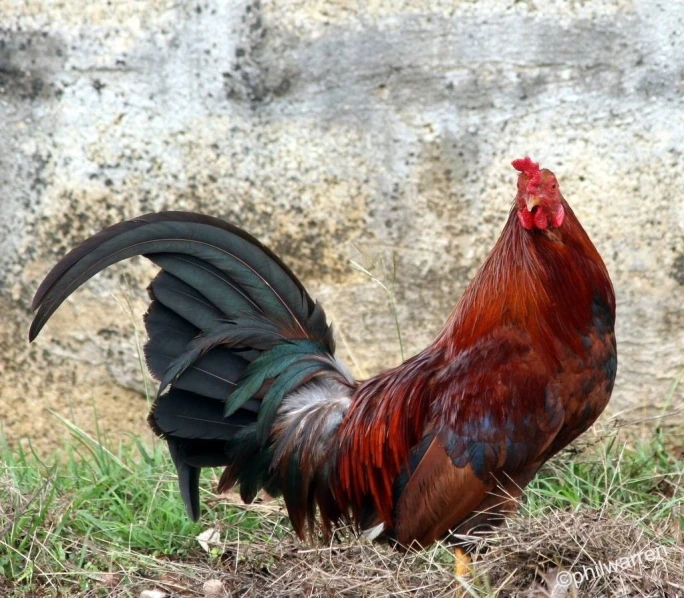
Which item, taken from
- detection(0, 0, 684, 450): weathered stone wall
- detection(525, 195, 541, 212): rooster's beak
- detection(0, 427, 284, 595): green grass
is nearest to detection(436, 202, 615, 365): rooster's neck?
detection(525, 195, 541, 212): rooster's beak

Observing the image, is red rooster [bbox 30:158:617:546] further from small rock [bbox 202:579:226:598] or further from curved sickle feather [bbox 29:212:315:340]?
small rock [bbox 202:579:226:598]

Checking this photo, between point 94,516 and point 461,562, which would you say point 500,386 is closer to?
point 461,562

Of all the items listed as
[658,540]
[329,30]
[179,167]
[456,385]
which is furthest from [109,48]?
[658,540]

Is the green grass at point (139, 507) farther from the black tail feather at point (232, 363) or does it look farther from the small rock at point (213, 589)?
the black tail feather at point (232, 363)

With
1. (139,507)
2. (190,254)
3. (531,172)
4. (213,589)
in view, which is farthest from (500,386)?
(139,507)

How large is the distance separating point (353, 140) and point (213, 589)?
1.77 meters

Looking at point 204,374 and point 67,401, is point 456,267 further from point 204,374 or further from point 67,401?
point 67,401

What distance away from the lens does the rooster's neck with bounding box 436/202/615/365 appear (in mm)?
3068

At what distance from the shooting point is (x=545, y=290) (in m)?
3.10

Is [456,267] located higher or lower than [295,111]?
lower

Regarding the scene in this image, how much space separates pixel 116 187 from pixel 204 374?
1.17 m

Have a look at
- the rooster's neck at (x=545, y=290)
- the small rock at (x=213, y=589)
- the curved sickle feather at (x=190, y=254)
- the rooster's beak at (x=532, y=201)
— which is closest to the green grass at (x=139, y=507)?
the small rock at (x=213, y=589)

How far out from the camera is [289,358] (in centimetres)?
334

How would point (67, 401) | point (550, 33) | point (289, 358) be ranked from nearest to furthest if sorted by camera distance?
point (289, 358)
point (550, 33)
point (67, 401)
